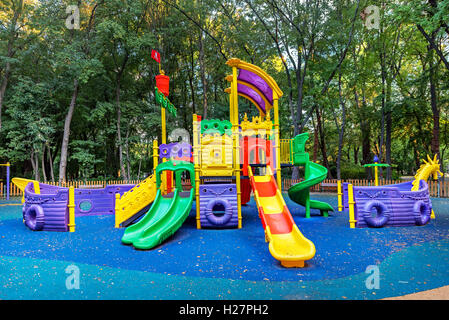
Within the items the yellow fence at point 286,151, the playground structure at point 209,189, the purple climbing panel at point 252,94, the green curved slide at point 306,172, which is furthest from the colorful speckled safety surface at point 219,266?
the purple climbing panel at point 252,94

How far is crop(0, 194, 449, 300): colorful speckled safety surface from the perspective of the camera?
3.74 m

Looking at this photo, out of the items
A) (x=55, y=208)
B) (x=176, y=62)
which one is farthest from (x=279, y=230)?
(x=176, y=62)

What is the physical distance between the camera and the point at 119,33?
1830 centimetres

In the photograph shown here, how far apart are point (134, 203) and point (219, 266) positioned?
5205 mm

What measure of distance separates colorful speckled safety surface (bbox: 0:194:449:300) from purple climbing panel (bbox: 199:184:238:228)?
358 mm

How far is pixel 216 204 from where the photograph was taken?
26.7ft

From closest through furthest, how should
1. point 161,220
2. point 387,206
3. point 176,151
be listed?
1. point 161,220
2. point 387,206
3. point 176,151

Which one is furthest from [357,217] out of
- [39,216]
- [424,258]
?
[39,216]

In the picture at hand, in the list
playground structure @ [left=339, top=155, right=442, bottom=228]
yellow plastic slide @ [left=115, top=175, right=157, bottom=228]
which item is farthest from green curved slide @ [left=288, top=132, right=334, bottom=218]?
yellow plastic slide @ [left=115, top=175, right=157, bottom=228]

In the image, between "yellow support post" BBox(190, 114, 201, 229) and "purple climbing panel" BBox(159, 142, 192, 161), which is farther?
"purple climbing panel" BBox(159, 142, 192, 161)

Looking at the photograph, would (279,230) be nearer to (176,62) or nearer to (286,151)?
(286,151)

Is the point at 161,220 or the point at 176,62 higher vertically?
the point at 176,62

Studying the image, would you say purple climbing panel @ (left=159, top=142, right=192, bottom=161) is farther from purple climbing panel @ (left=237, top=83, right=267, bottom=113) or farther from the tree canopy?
the tree canopy
